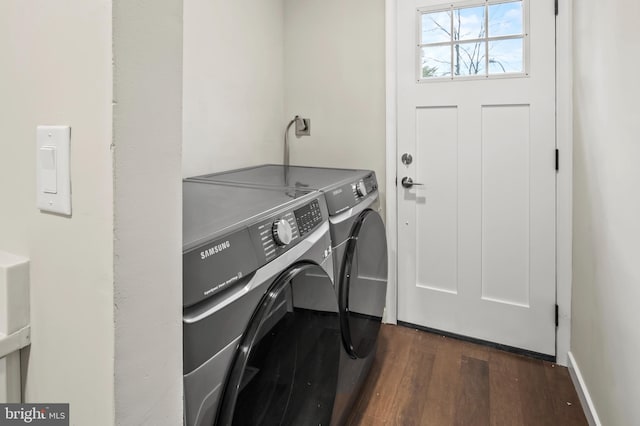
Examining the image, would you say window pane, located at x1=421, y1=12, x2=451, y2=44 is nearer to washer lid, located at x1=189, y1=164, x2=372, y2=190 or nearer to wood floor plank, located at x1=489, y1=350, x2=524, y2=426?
washer lid, located at x1=189, y1=164, x2=372, y2=190

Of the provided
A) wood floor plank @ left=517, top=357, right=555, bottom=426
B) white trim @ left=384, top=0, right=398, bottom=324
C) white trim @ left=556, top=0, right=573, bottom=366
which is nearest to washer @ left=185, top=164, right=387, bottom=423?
white trim @ left=384, top=0, right=398, bottom=324

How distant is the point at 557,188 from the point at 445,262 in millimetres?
691

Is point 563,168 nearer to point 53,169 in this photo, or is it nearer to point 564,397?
point 564,397

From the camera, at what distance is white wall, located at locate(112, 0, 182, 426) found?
0.47 metres

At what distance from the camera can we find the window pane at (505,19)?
192 cm

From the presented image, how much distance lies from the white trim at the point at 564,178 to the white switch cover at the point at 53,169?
2.09 metres

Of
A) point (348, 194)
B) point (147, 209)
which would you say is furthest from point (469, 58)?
point (147, 209)

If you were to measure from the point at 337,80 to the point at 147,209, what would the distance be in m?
2.02

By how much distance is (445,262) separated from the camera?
7.18ft

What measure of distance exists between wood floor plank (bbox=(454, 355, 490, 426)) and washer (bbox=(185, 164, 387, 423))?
43 cm

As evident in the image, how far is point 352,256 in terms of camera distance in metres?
1.44

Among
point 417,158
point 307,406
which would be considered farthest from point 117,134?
point 417,158

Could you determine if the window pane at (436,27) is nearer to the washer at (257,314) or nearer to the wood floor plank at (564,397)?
the washer at (257,314)

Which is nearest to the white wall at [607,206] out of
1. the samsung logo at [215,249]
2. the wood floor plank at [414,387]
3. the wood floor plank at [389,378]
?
the wood floor plank at [414,387]
